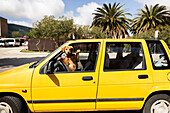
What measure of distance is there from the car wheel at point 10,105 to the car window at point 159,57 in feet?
8.98

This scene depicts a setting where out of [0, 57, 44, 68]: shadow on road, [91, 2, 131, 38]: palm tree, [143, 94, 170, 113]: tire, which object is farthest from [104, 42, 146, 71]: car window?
[91, 2, 131, 38]: palm tree

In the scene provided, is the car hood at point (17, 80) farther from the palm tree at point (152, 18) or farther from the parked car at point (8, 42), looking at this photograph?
the parked car at point (8, 42)

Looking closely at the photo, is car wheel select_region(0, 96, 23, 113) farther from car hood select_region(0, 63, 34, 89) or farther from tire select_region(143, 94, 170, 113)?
tire select_region(143, 94, 170, 113)

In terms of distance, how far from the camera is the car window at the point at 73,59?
3078 mm

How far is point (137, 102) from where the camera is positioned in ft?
9.95

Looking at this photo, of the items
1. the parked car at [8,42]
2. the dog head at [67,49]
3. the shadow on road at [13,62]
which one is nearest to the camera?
the dog head at [67,49]

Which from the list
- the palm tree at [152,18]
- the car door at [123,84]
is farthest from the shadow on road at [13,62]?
the palm tree at [152,18]

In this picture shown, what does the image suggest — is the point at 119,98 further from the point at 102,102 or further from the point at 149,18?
the point at 149,18

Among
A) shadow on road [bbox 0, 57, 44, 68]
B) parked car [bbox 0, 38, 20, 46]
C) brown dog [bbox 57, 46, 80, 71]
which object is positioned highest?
parked car [bbox 0, 38, 20, 46]

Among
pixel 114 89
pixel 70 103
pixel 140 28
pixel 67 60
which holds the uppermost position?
pixel 140 28

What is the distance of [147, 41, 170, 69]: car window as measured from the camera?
313 cm

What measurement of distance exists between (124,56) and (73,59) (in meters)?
1.16

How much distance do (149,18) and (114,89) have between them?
29644 mm

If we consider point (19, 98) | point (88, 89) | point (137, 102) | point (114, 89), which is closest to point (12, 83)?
point (19, 98)
